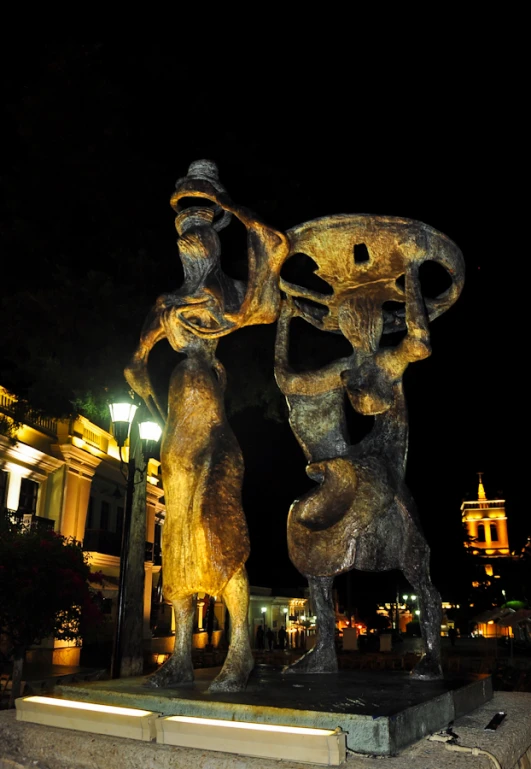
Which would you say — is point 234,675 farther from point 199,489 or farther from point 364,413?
point 364,413

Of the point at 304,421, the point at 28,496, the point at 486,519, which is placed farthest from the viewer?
the point at 486,519

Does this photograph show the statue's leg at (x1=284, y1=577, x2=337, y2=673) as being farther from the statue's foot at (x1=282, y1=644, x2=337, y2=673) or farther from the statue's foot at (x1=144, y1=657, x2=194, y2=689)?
the statue's foot at (x1=144, y1=657, x2=194, y2=689)

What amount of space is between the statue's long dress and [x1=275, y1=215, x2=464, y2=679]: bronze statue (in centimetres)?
63

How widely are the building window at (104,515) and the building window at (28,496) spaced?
5.12 m

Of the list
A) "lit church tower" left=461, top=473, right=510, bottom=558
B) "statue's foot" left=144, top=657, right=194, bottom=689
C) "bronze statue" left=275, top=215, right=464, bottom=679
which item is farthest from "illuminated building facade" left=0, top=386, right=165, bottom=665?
"lit church tower" left=461, top=473, right=510, bottom=558

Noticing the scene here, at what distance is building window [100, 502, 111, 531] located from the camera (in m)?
28.0

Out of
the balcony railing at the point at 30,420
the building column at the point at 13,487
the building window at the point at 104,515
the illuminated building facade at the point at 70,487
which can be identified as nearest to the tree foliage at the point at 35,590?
the balcony railing at the point at 30,420

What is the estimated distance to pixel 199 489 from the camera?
338 centimetres

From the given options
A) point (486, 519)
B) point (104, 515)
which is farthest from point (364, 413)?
point (486, 519)

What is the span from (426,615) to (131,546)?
6321 millimetres

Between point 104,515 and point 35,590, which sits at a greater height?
point 104,515

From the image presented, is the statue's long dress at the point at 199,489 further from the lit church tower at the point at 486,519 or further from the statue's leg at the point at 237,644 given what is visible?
the lit church tower at the point at 486,519

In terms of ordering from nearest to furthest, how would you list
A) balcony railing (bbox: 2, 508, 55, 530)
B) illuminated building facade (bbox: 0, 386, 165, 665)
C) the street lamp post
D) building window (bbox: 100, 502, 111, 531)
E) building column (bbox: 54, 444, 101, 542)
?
the street lamp post → balcony railing (bbox: 2, 508, 55, 530) → illuminated building facade (bbox: 0, 386, 165, 665) → building column (bbox: 54, 444, 101, 542) → building window (bbox: 100, 502, 111, 531)

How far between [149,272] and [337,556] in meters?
8.45
